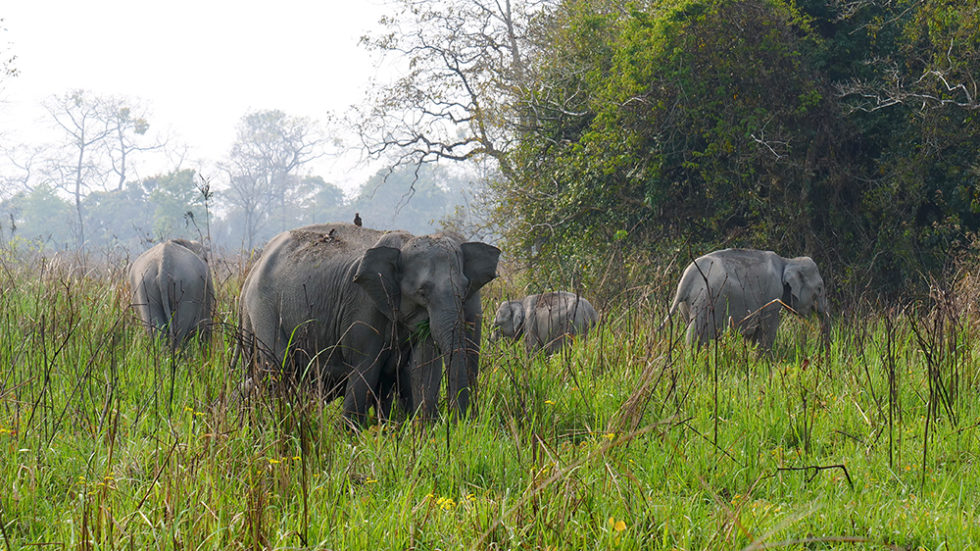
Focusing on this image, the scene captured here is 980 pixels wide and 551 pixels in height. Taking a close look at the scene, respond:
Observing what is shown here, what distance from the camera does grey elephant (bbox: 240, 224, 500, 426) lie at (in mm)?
4254

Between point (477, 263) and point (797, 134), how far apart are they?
7.98 metres

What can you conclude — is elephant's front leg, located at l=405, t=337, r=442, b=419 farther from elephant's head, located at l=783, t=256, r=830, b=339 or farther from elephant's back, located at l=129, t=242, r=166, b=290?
elephant's head, located at l=783, t=256, r=830, b=339

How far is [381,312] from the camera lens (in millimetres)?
4496

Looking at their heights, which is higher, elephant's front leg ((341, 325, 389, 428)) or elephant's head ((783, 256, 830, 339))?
elephant's front leg ((341, 325, 389, 428))

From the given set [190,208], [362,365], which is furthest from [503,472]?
[190,208]

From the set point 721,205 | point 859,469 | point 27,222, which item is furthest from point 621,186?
point 27,222

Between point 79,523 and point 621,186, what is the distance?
10036 mm

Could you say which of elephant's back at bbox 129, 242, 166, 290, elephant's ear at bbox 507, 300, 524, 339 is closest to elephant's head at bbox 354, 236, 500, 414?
elephant's back at bbox 129, 242, 166, 290

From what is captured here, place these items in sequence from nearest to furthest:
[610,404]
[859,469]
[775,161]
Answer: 1. [859,469]
2. [610,404]
3. [775,161]

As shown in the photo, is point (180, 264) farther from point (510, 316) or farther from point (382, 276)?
point (382, 276)

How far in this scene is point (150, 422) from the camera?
4.40 metres

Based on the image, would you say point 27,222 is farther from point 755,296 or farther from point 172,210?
point 755,296

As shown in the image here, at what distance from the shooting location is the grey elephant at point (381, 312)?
14.0 ft

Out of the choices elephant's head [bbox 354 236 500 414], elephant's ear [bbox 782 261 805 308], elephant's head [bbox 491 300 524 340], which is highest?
elephant's head [bbox 354 236 500 414]
